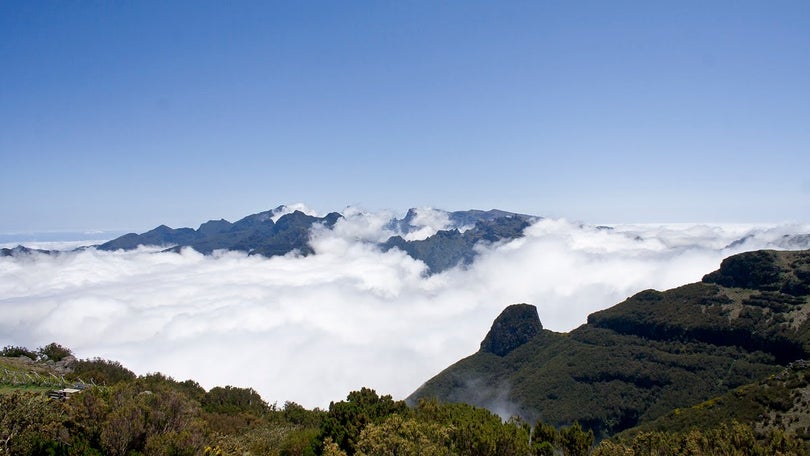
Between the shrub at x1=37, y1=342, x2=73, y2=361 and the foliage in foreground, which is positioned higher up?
the foliage in foreground

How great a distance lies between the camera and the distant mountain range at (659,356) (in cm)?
10219

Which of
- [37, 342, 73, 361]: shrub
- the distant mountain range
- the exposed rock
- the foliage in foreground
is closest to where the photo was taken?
the foliage in foreground

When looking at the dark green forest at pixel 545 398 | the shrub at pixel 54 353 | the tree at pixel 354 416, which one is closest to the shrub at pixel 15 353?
the dark green forest at pixel 545 398

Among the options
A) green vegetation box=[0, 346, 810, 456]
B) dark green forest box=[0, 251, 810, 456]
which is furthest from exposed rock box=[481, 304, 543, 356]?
green vegetation box=[0, 346, 810, 456]

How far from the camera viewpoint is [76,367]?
171 feet

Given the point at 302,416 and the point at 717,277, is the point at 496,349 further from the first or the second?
the point at 302,416

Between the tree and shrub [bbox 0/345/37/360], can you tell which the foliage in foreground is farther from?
shrub [bbox 0/345/37/360]

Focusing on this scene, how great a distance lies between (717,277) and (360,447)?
155219 millimetres

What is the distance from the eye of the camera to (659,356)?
396 ft

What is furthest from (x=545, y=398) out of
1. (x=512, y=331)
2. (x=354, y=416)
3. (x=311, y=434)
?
(x=354, y=416)

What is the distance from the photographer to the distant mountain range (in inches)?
4023

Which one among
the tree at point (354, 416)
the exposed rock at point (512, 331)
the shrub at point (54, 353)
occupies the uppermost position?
the tree at point (354, 416)

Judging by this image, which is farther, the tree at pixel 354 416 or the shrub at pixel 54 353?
the shrub at pixel 54 353

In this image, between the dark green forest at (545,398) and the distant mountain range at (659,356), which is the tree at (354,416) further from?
the distant mountain range at (659,356)
